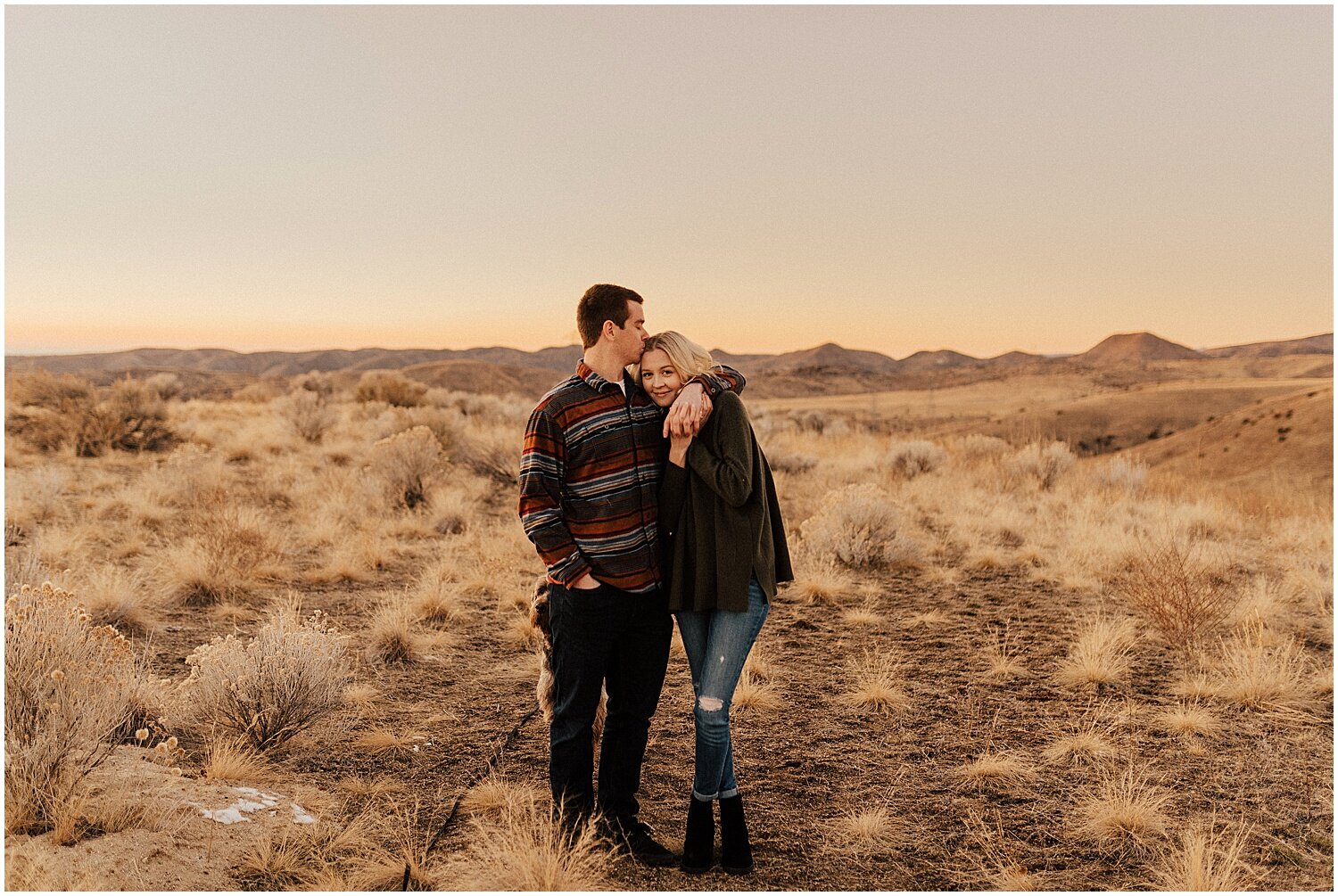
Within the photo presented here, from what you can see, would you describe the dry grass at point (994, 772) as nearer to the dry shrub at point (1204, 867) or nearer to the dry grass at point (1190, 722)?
the dry shrub at point (1204, 867)

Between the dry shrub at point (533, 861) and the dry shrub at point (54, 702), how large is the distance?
5.11 ft

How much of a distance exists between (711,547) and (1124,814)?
233 cm

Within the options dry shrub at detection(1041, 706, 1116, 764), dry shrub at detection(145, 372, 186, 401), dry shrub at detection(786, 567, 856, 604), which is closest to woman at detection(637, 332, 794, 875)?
dry shrub at detection(1041, 706, 1116, 764)

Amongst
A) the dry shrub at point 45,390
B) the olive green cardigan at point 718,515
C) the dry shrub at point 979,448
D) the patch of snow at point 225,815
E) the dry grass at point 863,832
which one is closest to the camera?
the olive green cardigan at point 718,515

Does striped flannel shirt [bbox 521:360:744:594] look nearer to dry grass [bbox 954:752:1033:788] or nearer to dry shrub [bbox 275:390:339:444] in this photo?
dry grass [bbox 954:752:1033:788]

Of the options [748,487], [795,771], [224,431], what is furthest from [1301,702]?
[224,431]

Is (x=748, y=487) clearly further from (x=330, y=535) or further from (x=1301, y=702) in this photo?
(x=330, y=535)

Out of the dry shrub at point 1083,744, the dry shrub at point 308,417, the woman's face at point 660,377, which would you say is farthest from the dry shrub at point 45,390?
the dry shrub at point 1083,744

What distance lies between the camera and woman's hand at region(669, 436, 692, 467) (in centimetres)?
325

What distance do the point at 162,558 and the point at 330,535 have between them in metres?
1.81

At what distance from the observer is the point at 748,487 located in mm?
3180

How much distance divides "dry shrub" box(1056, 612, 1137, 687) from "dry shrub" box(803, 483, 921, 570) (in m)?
2.54

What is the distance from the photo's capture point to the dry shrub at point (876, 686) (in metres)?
5.68

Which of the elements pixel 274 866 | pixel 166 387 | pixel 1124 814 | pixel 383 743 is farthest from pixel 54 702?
pixel 166 387
